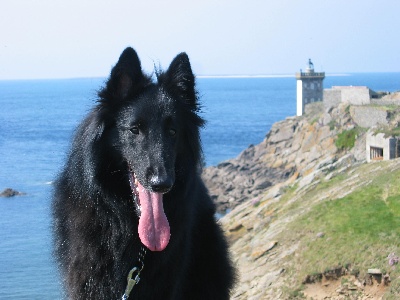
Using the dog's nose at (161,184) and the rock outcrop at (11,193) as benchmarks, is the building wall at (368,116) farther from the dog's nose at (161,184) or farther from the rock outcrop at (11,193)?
the dog's nose at (161,184)

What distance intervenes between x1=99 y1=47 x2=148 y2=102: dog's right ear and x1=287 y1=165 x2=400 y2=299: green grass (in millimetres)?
9688

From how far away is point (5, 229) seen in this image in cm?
3406

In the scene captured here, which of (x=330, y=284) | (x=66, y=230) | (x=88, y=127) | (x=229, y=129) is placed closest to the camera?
(x=88, y=127)

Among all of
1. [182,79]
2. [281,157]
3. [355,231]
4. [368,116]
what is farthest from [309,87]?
[182,79]

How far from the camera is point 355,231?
1853cm

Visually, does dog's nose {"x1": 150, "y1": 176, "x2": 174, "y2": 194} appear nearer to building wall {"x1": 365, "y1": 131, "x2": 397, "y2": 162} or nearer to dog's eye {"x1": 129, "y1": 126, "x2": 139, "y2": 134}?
dog's eye {"x1": 129, "y1": 126, "x2": 139, "y2": 134}

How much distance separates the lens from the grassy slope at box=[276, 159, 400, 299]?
16.2 meters

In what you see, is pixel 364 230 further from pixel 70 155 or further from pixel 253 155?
pixel 253 155

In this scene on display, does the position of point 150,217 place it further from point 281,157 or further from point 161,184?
point 281,157

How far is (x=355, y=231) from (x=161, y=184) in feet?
47.7

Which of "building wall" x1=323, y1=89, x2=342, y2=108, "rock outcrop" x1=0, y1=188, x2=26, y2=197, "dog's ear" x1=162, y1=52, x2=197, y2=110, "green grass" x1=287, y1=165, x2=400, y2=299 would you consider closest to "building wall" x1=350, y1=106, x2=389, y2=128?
"building wall" x1=323, y1=89, x2=342, y2=108

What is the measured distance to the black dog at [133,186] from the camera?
5070 mm

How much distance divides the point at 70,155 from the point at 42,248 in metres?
23.4

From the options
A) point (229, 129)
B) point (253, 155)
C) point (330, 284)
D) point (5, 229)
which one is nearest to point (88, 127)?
point (330, 284)
